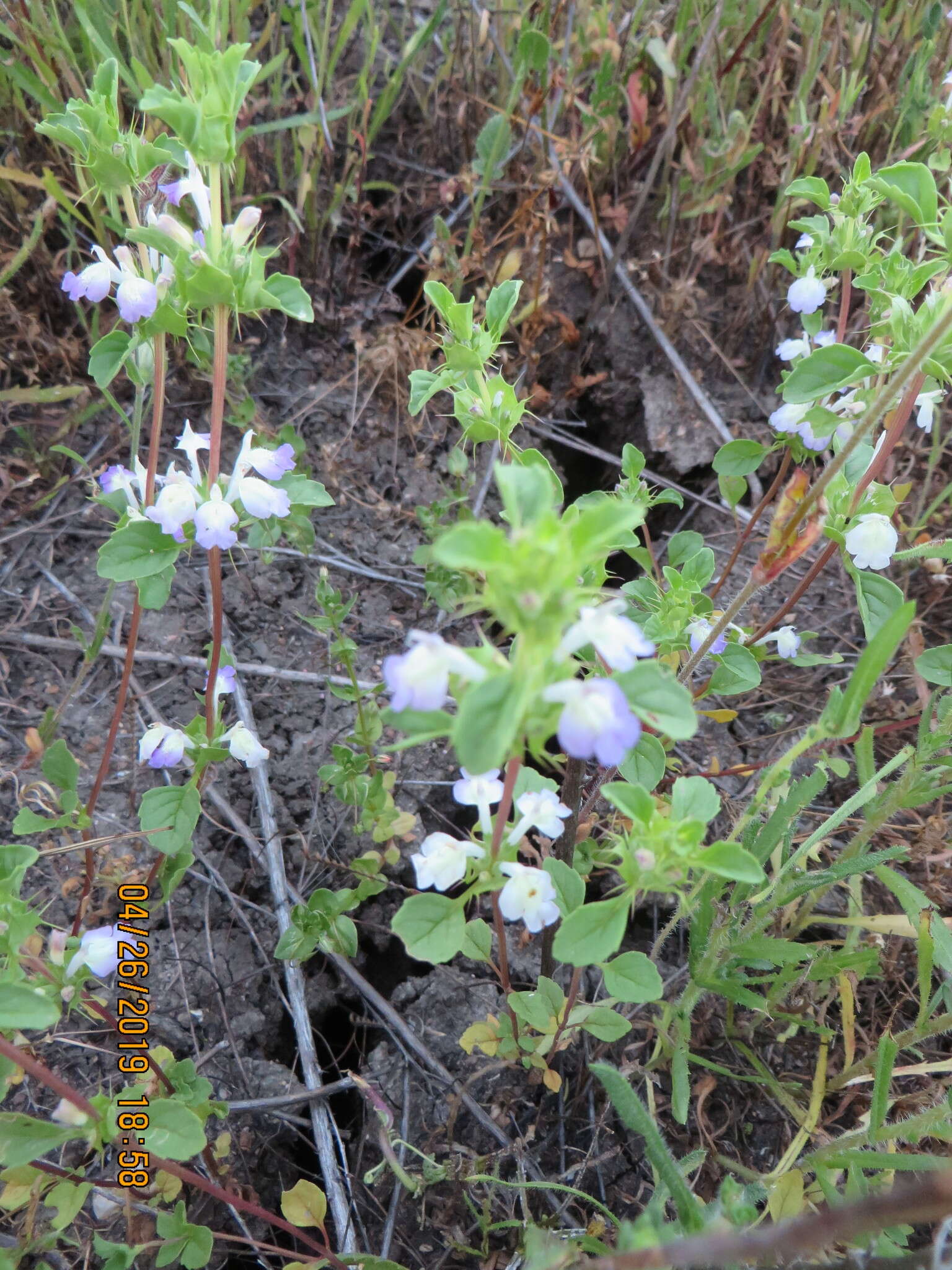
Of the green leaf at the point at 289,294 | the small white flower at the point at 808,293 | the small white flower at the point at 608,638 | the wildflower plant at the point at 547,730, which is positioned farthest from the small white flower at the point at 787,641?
the green leaf at the point at 289,294

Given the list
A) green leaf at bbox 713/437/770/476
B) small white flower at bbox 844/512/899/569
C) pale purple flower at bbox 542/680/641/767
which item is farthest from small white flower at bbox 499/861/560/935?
green leaf at bbox 713/437/770/476

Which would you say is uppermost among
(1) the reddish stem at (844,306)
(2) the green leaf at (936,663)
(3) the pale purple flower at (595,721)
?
(1) the reddish stem at (844,306)

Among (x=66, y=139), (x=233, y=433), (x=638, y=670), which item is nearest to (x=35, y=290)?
(x=233, y=433)

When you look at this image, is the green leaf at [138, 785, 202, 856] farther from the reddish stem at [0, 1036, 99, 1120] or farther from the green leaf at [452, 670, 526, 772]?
the green leaf at [452, 670, 526, 772]

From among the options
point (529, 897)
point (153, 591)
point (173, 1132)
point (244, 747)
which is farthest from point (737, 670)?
point (173, 1132)

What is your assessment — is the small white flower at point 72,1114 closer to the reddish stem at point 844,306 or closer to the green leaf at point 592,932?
the green leaf at point 592,932

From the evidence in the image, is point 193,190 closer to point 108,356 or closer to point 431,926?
point 108,356
